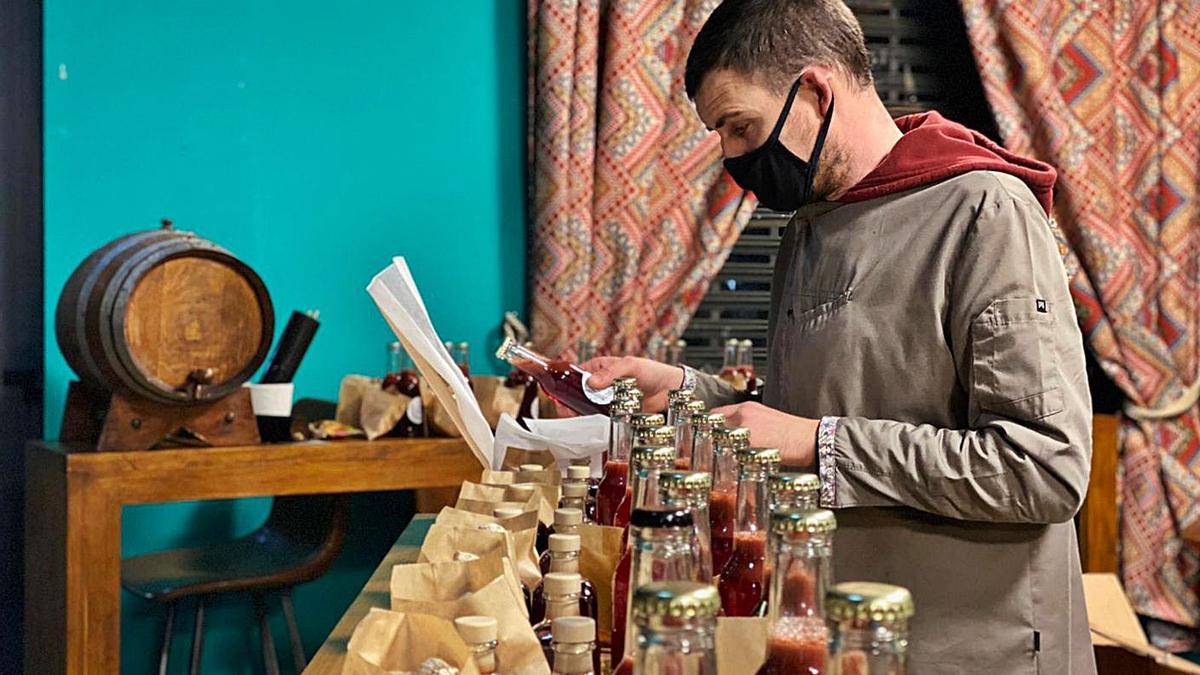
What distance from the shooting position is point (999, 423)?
1.58 meters

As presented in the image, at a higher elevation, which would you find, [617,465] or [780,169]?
[780,169]

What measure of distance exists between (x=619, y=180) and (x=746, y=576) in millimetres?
2478

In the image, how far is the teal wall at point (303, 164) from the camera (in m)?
3.35

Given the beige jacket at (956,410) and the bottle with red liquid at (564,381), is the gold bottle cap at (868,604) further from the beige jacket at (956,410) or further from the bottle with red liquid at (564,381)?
the bottle with red liquid at (564,381)

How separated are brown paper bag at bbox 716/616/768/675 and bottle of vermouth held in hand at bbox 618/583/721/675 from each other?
19 centimetres

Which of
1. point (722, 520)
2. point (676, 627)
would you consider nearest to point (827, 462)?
point (722, 520)

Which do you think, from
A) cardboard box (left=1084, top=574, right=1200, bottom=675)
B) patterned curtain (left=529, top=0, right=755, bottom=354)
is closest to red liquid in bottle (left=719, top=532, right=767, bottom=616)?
cardboard box (left=1084, top=574, right=1200, bottom=675)

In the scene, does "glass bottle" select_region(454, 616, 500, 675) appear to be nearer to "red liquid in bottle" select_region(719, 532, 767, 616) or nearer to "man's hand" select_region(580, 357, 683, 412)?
"red liquid in bottle" select_region(719, 532, 767, 616)

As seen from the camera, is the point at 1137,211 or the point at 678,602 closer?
the point at 678,602

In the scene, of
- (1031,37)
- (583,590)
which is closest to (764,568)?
(583,590)

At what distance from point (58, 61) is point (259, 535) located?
132cm

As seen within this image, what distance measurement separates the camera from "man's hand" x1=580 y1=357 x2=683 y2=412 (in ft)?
6.72

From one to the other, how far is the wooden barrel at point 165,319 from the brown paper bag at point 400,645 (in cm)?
202

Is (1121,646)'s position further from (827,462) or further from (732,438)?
(732,438)
